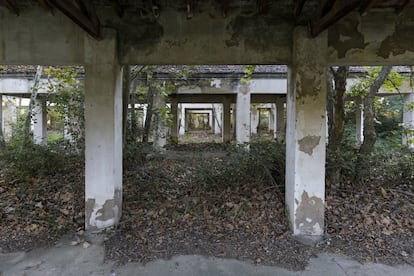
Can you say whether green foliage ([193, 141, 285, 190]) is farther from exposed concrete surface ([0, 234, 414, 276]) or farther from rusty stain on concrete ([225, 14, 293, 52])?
rusty stain on concrete ([225, 14, 293, 52])

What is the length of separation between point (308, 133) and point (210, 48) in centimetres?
193

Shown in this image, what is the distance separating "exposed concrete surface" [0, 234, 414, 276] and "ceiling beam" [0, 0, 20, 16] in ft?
11.2

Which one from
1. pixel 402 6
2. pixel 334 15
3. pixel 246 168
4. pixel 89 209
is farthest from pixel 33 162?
pixel 402 6

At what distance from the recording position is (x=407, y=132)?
20.6ft

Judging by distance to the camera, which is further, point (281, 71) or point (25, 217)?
point (281, 71)

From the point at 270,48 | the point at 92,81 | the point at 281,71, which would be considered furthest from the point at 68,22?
the point at 281,71

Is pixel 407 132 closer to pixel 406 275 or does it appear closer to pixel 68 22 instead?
pixel 406 275

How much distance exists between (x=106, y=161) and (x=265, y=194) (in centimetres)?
272

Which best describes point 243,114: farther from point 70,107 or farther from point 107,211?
point 107,211

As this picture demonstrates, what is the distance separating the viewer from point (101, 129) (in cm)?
427

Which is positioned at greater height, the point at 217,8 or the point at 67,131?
the point at 217,8

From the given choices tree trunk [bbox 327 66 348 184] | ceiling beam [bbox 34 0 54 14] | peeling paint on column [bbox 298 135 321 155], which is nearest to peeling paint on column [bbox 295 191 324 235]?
peeling paint on column [bbox 298 135 321 155]

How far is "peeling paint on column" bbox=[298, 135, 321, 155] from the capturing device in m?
4.22

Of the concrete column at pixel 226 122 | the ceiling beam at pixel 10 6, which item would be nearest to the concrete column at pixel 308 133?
the ceiling beam at pixel 10 6
